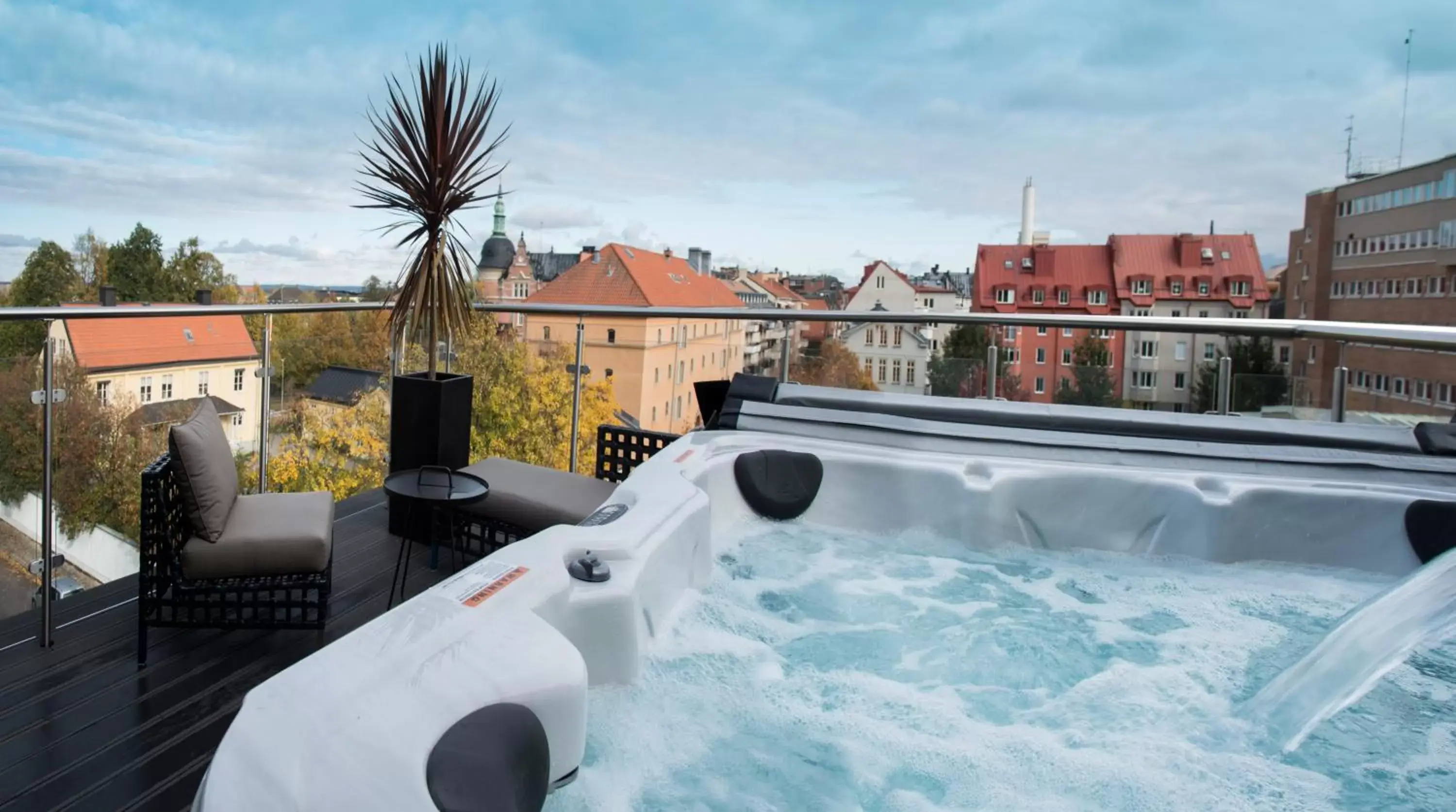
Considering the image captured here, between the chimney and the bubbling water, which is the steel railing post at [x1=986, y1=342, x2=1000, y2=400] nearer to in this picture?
the bubbling water

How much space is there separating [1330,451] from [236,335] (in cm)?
327

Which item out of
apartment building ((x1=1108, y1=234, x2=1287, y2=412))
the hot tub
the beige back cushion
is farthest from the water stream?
apartment building ((x1=1108, y1=234, x2=1287, y2=412))

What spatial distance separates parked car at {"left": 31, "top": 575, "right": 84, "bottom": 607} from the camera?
1.98 metres

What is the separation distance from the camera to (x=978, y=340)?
3396 millimetres


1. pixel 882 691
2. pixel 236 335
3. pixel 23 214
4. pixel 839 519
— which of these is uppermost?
pixel 23 214

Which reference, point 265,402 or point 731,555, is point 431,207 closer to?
point 265,402

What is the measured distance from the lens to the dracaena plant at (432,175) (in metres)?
2.91

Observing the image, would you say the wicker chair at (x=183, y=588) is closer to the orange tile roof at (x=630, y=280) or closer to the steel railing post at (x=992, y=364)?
the steel railing post at (x=992, y=364)

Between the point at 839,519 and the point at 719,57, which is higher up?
the point at 719,57

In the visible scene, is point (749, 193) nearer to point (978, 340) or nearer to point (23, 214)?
point (23, 214)

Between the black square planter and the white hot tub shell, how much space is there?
899 millimetres

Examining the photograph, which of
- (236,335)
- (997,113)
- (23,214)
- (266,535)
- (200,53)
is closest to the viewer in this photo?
(266,535)

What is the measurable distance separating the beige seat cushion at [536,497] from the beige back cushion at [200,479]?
2.03 feet

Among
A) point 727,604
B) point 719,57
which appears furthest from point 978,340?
point 719,57
